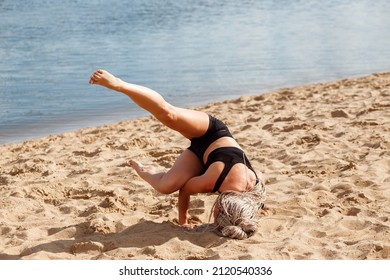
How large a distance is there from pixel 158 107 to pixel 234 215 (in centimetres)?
100

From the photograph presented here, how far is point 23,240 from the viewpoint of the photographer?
525 cm

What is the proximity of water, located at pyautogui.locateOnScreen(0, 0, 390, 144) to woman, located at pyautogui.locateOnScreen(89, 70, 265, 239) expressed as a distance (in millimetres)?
4719

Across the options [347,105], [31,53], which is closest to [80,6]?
[31,53]

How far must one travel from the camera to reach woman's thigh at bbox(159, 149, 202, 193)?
17.9ft

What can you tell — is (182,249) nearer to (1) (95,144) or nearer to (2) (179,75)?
(1) (95,144)

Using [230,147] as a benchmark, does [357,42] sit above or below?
below

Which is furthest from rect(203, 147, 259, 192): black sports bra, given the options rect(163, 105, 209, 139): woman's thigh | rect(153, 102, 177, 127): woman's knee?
rect(153, 102, 177, 127): woman's knee

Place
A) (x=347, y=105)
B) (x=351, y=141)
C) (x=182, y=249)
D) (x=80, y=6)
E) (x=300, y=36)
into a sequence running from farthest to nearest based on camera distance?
1. (x=80, y=6)
2. (x=300, y=36)
3. (x=347, y=105)
4. (x=351, y=141)
5. (x=182, y=249)

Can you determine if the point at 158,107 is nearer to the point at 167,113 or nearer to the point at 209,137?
the point at 167,113

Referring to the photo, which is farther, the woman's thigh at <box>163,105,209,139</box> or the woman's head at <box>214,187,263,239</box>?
the woman's thigh at <box>163,105,209,139</box>

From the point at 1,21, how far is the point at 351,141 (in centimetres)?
1576

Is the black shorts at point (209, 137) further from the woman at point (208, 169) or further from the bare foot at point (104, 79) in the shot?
the bare foot at point (104, 79)

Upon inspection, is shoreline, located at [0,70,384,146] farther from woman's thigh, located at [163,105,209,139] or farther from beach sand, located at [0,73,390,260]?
woman's thigh, located at [163,105,209,139]

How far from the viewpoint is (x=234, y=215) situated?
519 centimetres
